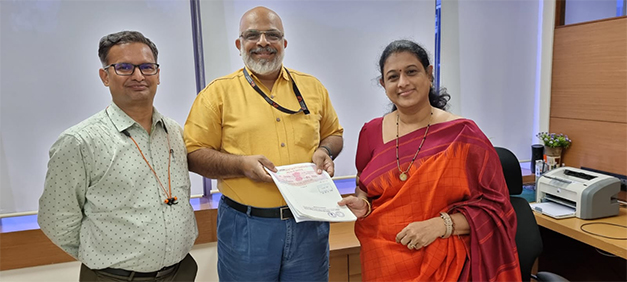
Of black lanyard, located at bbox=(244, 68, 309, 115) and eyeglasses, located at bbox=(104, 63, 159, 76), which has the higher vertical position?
eyeglasses, located at bbox=(104, 63, 159, 76)

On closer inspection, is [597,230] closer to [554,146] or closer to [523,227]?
[523,227]

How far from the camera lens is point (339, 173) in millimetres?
2879

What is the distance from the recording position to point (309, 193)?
1.44 meters

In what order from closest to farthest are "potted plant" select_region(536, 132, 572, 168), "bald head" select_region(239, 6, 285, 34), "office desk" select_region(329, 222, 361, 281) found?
1. "bald head" select_region(239, 6, 285, 34)
2. "office desk" select_region(329, 222, 361, 281)
3. "potted plant" select_region(536, 132, 572, 168)

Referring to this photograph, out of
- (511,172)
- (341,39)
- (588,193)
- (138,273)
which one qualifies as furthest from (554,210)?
(138,273)

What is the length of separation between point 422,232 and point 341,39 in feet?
5.39

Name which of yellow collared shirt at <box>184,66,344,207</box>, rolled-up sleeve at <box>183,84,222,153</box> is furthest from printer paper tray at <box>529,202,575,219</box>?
rolled-up sleeve at <box>183,84,222,153</box>

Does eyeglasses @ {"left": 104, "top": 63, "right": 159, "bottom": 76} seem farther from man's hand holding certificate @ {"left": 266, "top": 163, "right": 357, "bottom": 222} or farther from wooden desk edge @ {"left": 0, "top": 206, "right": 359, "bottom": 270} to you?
wooden desk edge @ {"left": 0, "top": 206, "right": 359, "bottom": 270}

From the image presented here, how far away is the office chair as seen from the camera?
194cm

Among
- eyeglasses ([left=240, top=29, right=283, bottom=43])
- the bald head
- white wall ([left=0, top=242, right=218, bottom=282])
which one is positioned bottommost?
white wall ([left=0, top=242, right=218, bottom=282])

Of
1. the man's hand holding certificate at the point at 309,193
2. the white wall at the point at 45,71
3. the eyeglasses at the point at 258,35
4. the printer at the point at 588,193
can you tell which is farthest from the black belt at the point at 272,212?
the printer at the point at 588,193

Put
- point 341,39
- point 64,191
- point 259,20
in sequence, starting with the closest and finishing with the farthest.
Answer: point 64,191
point 259,20
point 341,39

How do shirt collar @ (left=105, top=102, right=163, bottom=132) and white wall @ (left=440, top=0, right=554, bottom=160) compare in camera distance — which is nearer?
shirt collar @ (left=105, top=102, right=163, bottom=132)

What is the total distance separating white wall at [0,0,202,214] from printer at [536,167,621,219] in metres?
2.60
